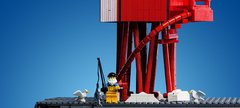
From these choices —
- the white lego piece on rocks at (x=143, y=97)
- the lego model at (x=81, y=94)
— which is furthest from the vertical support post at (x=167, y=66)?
the lego model at (x=81, y=94)

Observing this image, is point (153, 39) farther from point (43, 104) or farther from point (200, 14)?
point (43, 104)

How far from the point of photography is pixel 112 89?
31094mm

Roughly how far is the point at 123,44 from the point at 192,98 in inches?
119

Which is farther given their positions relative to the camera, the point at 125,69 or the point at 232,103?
the point at 125,69

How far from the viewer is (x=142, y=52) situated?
33.1 metres

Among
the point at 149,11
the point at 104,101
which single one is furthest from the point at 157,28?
the point at 104,101

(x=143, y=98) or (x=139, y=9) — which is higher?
(x=139, y=9)

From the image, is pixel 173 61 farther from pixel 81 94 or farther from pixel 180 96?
pixel 81 94

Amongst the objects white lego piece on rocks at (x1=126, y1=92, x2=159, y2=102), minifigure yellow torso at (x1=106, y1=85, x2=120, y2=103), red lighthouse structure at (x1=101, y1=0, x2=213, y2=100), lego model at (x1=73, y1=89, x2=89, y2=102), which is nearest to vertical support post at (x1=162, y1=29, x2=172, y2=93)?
red lighthouse structure at (x1=101, y1=0, x2=213, y2=100)

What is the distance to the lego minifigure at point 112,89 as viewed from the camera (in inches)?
1221

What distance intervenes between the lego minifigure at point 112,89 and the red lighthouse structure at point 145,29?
101 cm

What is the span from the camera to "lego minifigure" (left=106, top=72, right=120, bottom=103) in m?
31.0

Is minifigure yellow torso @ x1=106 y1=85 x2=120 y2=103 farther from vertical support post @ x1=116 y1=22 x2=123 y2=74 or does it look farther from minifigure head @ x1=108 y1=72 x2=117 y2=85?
vertical support post @ x1=116 y1=22 x2=123 y2=74

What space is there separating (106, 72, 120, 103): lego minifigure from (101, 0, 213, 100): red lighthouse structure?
1008 mm
